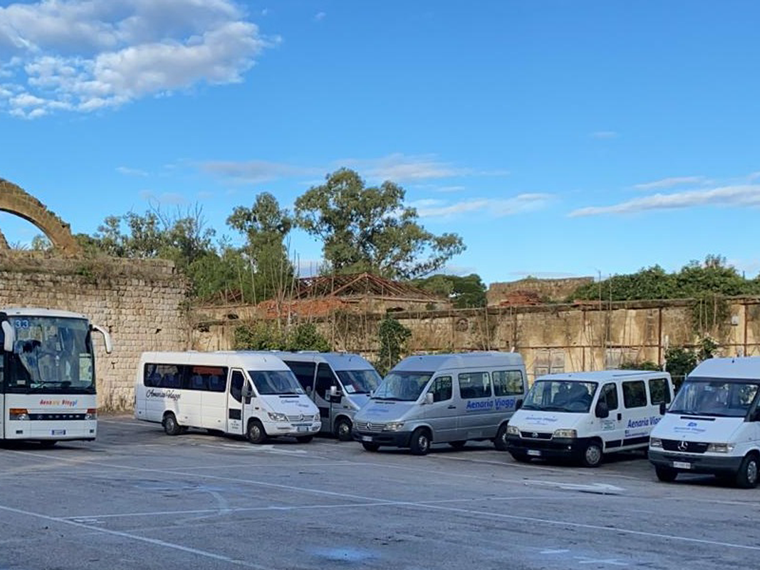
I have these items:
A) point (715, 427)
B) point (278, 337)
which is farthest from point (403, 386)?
point (278, 337)

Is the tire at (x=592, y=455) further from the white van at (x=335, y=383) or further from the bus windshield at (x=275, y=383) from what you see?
the bus windshield at (x=275, y=383)

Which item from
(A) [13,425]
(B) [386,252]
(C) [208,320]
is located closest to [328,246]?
(B) [386,252]

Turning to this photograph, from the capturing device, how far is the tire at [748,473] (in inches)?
690

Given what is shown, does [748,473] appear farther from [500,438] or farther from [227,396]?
[227,396]

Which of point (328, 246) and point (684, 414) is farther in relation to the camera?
point (328, 246)

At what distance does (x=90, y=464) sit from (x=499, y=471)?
305 inches

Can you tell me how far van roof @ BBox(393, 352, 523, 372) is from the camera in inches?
945

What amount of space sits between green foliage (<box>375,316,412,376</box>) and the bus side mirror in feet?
52.7

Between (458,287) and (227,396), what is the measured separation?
53595mm

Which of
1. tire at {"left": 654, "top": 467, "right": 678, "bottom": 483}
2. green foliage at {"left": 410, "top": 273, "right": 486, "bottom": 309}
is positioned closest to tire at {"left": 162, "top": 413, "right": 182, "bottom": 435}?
tire at {"left": 654, "top": 467, "right": 678, "bottom": 483}

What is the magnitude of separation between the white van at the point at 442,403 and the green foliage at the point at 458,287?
2510cm

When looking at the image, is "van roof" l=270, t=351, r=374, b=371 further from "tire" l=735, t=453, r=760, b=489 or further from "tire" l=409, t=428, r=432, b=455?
"tire" l=735, t=453, r=760, b=489

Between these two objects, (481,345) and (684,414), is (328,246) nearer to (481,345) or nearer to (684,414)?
(481,345)

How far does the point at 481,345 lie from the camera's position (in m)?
34.0
